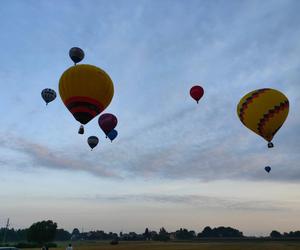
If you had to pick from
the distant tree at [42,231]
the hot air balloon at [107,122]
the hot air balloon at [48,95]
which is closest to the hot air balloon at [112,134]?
the hot air balloon at [107,122]

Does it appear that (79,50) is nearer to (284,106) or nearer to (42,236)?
(284,106)

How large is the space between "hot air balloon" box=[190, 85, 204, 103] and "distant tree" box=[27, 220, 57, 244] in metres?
67.0

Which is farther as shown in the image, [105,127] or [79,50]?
[105,127]

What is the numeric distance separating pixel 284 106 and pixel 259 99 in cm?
238

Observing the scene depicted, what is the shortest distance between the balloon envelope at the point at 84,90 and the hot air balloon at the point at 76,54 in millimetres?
5458

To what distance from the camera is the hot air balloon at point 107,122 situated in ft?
119

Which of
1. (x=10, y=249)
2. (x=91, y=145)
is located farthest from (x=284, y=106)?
(x=10, y=249)

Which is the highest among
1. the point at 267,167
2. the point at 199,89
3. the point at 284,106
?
the point at 199,89

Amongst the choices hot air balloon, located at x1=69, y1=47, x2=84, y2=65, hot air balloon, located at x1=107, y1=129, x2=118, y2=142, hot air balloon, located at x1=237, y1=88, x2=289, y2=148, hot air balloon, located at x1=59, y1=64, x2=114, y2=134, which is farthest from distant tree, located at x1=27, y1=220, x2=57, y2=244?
hot air balloon, located at x1=237, y1=88, x2=289, y2=148

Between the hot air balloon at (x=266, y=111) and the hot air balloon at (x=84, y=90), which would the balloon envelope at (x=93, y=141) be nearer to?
the hot air balloon at (x=84, y=90)

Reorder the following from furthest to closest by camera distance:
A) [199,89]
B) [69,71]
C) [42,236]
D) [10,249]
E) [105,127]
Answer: [42,236] < [199,89] < [105,127] < [69,71] < [10,249]

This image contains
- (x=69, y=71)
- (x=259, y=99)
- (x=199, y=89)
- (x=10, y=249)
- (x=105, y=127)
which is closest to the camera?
(x=10, y=249)

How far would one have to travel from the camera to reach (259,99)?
33.7 metres

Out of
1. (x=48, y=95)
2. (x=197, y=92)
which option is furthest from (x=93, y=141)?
(x=197, y=92)
